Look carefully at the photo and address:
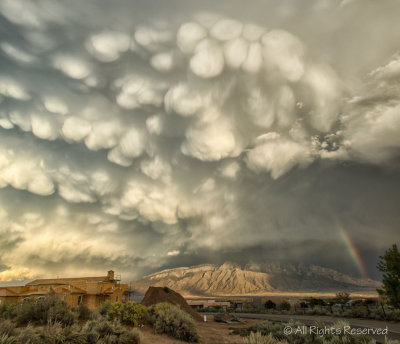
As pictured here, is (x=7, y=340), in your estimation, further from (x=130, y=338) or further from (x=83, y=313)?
(x=83, y=313)

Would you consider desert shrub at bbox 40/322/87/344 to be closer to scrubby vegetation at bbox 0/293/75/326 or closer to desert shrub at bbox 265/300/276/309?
scrubby vegetation at bbox 0/293/75/326

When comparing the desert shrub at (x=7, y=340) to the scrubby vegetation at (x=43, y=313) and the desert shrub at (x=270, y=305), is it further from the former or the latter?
the desert shrub at (x=270, y=305)

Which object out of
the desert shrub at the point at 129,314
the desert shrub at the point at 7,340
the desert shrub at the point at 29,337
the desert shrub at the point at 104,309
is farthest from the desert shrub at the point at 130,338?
the desert shrub at the point at 104,309

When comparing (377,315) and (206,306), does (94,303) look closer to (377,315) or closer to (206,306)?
(206,306)

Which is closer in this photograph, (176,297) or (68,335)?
(68,335)

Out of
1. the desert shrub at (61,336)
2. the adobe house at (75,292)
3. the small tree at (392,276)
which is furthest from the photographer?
the adobe house at (75,292)

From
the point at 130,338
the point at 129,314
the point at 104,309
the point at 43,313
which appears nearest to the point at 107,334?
the point at 130,338

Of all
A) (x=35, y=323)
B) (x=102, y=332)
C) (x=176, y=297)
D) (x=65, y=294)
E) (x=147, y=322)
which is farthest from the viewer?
(x=65, y=294)

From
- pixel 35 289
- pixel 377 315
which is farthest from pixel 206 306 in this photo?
pixel 377 315
